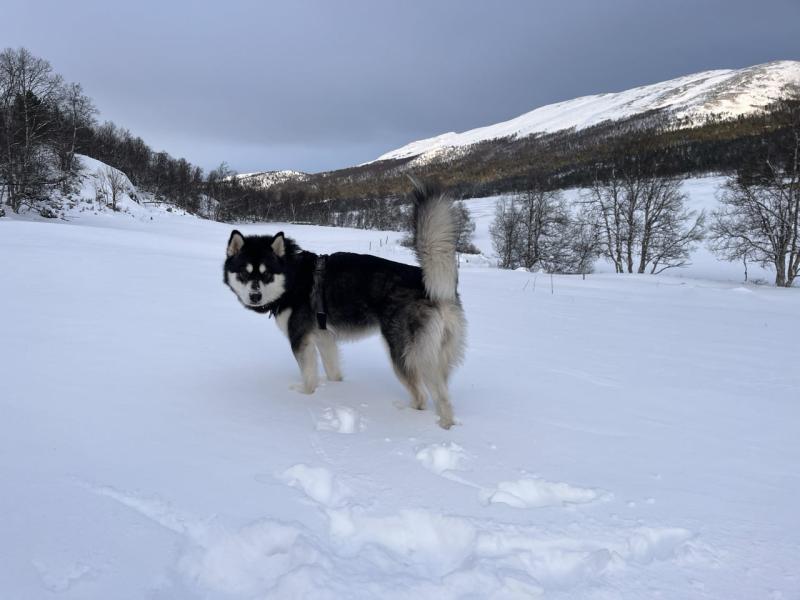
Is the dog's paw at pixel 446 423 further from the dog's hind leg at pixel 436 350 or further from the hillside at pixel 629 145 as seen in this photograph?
the hillside at pixel 629 145

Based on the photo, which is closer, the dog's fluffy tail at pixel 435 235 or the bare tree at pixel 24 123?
the dog's fluffy tail at pixel 435 235

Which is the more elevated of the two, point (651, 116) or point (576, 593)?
point (651, 116)

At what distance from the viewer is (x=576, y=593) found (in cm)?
179

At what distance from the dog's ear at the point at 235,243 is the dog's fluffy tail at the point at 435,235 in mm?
1966

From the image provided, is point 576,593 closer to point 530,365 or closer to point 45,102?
point 530,365

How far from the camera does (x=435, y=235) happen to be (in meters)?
3.58

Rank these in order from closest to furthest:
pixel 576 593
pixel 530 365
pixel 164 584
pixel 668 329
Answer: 1. pixel 164 584
2. pixel 576 593
3. pixel 530 365
4. pixel 668 329

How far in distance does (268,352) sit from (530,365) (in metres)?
3.26

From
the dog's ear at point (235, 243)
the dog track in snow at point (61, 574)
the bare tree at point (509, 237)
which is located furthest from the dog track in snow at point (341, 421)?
the bare tree at point (509, 237)

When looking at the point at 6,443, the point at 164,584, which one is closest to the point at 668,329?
the point at 164,584

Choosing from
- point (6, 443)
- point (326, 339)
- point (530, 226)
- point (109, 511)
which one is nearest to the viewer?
point (109, 511)

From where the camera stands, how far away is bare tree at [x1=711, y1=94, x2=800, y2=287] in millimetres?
22062

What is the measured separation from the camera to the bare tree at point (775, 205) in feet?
72.4

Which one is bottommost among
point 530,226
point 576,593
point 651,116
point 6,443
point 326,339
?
point 576,593
